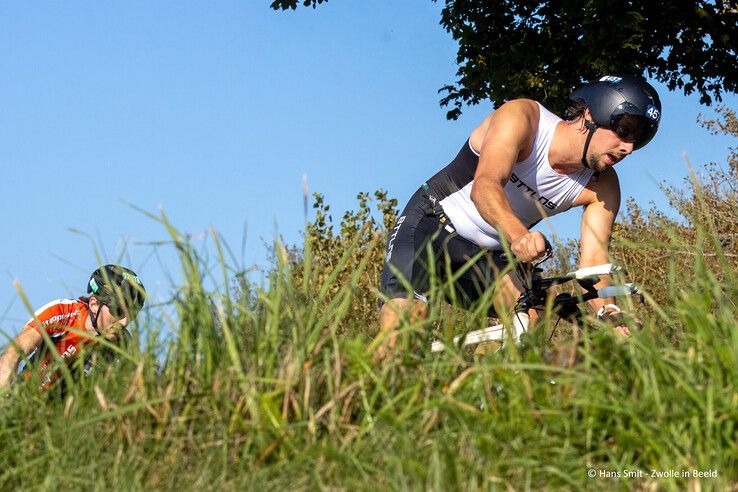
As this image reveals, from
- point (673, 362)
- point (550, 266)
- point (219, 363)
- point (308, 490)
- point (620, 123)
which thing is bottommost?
point (308, 490)

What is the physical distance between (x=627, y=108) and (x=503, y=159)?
769 mm

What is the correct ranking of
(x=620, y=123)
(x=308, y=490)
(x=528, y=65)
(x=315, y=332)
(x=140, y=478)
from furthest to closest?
1. (x=528, y=65)
2. (x=620, y=123)
3. (x=315, y=332)
4. (x=140, y=478)
5. (x=308, y=490)

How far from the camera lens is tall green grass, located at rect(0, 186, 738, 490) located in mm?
2717

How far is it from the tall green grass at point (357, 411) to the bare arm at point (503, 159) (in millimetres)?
1400

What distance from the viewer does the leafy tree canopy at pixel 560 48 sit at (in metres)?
14.9

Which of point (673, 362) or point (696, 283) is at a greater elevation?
point (696, 283)

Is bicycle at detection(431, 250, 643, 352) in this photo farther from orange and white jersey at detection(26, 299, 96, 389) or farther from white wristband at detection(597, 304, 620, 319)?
orange and white jersey at detection(26, 299, 96, 389)

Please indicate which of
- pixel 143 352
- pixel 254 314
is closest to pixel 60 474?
pixel 143 352

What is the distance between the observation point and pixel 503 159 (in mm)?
5152

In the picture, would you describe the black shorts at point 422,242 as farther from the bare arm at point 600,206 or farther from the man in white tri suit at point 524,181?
the bare arm at point 600,206

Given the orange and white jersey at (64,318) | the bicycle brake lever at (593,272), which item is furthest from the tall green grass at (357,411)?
the orange and white jersey at (64,318)

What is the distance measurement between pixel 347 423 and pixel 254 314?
0.58m

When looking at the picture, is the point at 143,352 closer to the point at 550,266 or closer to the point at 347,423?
the point at 347,423

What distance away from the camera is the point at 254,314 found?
340cm
